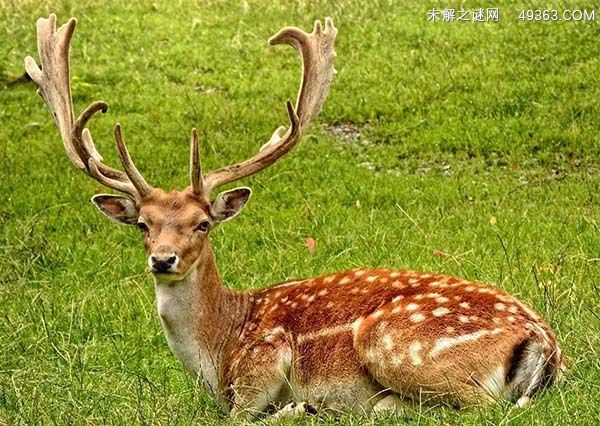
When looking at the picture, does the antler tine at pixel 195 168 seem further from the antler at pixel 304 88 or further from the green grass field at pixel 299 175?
the green grass field at pixel 299 175

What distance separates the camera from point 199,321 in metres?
6.57

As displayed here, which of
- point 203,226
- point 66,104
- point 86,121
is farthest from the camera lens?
point 66,104

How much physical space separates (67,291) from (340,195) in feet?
10.8

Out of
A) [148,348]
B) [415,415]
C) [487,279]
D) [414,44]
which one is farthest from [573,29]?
[415,415]

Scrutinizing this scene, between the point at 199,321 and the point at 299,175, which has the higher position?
the point at 199,321

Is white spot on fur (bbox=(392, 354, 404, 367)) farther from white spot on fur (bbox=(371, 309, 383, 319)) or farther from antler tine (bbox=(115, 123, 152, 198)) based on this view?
antler tine (bbox=(115, 123, 152, 198))

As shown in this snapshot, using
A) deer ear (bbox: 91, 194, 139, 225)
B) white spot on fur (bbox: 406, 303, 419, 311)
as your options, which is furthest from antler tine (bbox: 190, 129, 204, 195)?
white spot on fur (bbox: 406, 303, 419, 311)

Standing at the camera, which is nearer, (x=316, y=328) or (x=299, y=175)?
(x=316, y=328)

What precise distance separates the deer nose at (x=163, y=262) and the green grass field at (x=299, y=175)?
0.56 metres

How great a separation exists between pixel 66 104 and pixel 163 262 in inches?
65.3

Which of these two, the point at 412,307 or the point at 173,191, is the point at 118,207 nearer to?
the point at 173,191

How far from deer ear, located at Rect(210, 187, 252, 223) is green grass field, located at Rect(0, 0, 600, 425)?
888 millimetres

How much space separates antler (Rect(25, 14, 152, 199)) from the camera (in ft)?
22.5

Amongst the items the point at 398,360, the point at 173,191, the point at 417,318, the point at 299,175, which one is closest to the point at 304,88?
the point at 173,191
